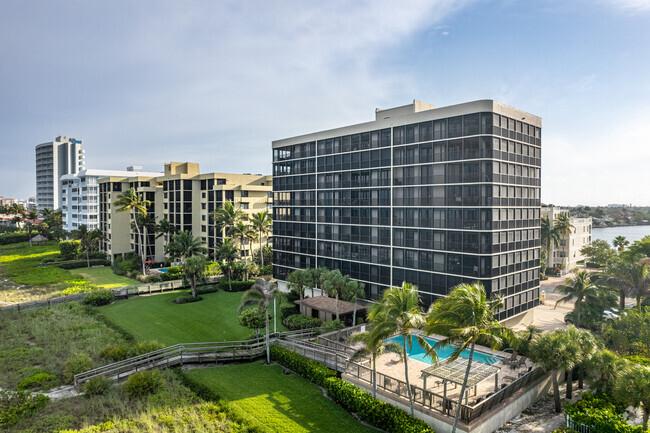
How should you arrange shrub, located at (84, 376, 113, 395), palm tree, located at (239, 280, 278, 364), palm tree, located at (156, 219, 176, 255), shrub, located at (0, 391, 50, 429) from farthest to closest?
1. palm tree, located at (156, 219, 176, 255)
2. palm tree, located at (239, 280, 278, 364)
3. shrub, located at (84, 376, 113, 395)
4. shrub, located at (0, 391, 50, 429)

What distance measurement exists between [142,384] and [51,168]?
668ft

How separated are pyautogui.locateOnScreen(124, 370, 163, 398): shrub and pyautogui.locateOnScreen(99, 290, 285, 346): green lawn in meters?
10.1

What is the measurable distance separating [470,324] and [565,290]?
83.7 feet

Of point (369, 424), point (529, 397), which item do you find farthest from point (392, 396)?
point (529, 397)

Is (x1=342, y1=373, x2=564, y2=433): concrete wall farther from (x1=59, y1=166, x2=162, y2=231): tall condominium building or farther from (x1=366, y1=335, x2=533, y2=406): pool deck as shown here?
(x1=59, y1=166, x2=162, y2=231): tall condominium building

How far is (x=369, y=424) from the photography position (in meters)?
21.9

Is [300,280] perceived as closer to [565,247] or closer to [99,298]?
[99,298]

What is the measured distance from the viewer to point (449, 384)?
23703mm

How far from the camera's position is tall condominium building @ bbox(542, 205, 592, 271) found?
78088mm

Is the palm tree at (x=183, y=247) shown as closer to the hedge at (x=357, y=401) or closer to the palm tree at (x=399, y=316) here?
the hedge at (x=357, y=401)

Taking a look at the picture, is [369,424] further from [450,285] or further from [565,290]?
[565,290]

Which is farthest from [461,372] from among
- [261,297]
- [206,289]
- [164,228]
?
[164,228]

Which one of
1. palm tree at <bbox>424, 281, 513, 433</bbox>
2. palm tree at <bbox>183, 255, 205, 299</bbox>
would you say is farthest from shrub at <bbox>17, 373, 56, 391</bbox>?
palm tree at <bbox>424, 281, 513, 433</bbox>

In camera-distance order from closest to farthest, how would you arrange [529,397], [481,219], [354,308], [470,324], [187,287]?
[470,324]
[529,397]
[481,219]
[354,308]
[187,287]
